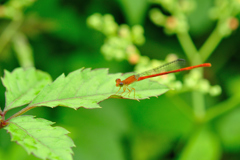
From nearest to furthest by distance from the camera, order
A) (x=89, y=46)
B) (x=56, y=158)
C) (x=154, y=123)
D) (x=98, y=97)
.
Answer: (x=56, y=158), (x=98, y=97), (x=154, y=123), (x=89, y=46)

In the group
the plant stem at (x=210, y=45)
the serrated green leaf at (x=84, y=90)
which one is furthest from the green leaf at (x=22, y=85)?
the plant stem at (x=210, y=45)

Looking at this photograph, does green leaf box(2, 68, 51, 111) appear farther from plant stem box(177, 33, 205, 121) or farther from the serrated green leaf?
plant stem box(177, 33, 205, 121)

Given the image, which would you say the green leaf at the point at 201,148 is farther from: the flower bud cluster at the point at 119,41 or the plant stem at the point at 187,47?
the flower bud cluster at the point at 119,41

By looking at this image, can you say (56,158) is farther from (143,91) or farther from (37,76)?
(37,76)

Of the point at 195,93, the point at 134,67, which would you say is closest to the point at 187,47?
the point at 195,93

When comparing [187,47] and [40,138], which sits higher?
[187,47]

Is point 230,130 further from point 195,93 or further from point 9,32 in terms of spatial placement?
point 9,32

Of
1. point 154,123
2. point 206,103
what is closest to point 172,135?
point 154,123
